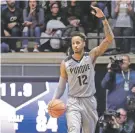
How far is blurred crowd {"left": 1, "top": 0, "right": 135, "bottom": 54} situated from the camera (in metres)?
11.8

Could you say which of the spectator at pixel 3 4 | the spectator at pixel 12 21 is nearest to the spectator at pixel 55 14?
the spectator at pixel 12 21

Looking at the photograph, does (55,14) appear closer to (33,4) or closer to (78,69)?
(33,4)

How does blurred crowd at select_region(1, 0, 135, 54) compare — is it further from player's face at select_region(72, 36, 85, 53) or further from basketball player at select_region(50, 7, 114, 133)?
player's face at select_region(72, 36, 85, 53)

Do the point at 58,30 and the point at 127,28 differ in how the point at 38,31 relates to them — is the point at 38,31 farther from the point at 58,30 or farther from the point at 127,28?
the point at 127,28

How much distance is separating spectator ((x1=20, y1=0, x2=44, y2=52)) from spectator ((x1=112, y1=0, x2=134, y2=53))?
5.30 feet

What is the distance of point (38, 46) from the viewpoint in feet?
39.5

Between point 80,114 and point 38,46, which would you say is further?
point 38,46

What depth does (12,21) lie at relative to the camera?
12.2 metres

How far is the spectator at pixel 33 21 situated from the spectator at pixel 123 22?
5.30ft

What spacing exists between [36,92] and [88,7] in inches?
96.3

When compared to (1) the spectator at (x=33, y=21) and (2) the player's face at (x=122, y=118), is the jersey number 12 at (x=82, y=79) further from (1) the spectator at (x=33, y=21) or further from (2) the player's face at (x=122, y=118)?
(1) the spectator at (x=33, y=21)

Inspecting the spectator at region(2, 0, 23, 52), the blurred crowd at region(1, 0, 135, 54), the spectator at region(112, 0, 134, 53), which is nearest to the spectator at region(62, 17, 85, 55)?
the blurred crowd at region(1, 0, 135, 54)

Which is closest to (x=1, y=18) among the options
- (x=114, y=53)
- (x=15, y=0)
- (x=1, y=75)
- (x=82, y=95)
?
(x=15, y=0)

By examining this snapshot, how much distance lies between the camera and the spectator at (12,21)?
12109mm
